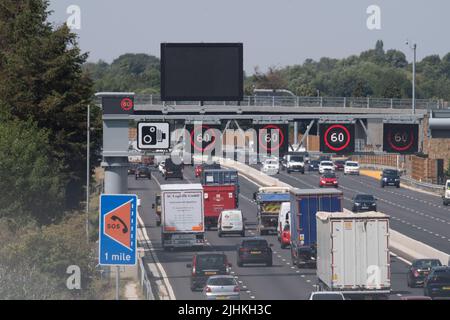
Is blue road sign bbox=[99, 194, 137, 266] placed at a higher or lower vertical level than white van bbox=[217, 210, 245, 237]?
higher

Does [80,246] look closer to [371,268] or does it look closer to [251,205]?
[371,268]

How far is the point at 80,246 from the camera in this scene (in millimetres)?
36969

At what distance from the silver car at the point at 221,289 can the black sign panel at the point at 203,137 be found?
7271 millimetres

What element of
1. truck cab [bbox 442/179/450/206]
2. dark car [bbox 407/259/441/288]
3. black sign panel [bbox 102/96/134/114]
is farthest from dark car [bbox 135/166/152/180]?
black sign panel [bbox 102/96/134/114]

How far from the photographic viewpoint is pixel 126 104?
113 ft

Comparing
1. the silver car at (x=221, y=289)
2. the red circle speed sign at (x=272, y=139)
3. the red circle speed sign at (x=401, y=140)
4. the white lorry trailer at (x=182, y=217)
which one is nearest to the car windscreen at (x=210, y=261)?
the red circle speed sign at (x=272, y=139)

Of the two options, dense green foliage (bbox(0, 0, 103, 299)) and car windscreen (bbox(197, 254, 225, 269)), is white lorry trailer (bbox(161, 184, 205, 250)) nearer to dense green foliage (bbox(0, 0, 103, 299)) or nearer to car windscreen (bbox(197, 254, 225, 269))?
dense green foliage (bbox(0, 0, 103, 299))

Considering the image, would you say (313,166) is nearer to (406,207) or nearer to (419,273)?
(406,207)

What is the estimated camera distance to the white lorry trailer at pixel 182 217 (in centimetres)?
5662

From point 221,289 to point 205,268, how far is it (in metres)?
6.72

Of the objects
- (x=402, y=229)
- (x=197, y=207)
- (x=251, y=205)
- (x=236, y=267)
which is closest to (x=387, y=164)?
(x=251, y=205)

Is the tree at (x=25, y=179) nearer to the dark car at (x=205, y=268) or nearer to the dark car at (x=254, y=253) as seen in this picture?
the dark car at (x=254, y=253)

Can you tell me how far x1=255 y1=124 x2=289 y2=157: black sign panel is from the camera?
41.0 metres

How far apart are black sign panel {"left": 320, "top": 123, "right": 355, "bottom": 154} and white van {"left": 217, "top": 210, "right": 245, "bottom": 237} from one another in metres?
23.9
